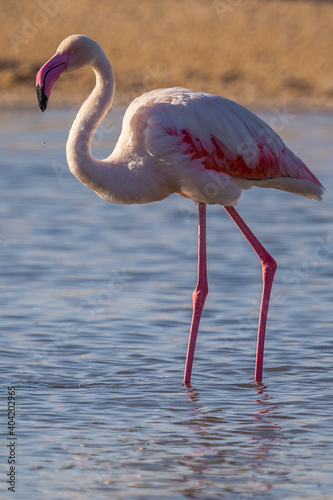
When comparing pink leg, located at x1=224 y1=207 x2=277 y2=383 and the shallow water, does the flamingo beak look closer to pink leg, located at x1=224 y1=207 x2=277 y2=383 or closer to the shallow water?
pink leg, located at x1=224 y1=207 x2=277 y2=383

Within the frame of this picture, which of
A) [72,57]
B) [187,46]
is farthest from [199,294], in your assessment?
[187,46]

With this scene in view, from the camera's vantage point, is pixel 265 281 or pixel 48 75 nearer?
pixel 48 75

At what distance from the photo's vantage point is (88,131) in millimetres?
6684

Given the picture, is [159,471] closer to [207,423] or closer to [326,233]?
[207,423]

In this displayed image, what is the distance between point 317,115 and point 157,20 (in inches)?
234

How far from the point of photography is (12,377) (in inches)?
279

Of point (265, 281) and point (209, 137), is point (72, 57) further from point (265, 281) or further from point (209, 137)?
point (265, 281)

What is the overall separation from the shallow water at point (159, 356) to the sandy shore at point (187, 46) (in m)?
10.6

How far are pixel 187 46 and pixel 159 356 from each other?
18975 millimetres

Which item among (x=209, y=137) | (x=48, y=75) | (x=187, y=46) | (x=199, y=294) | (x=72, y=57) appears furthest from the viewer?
(x=187, y=46)

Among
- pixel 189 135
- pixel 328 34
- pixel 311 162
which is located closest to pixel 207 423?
pixel 189 135

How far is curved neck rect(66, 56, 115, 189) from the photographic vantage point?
6.63 meters

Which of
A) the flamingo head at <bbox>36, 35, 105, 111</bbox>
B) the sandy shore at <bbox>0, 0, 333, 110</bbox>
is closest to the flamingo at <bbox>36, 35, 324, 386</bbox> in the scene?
the flamingo head at <bbox>36, 35, 105, 111</bbox>

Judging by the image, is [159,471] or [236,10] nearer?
[159,471]
